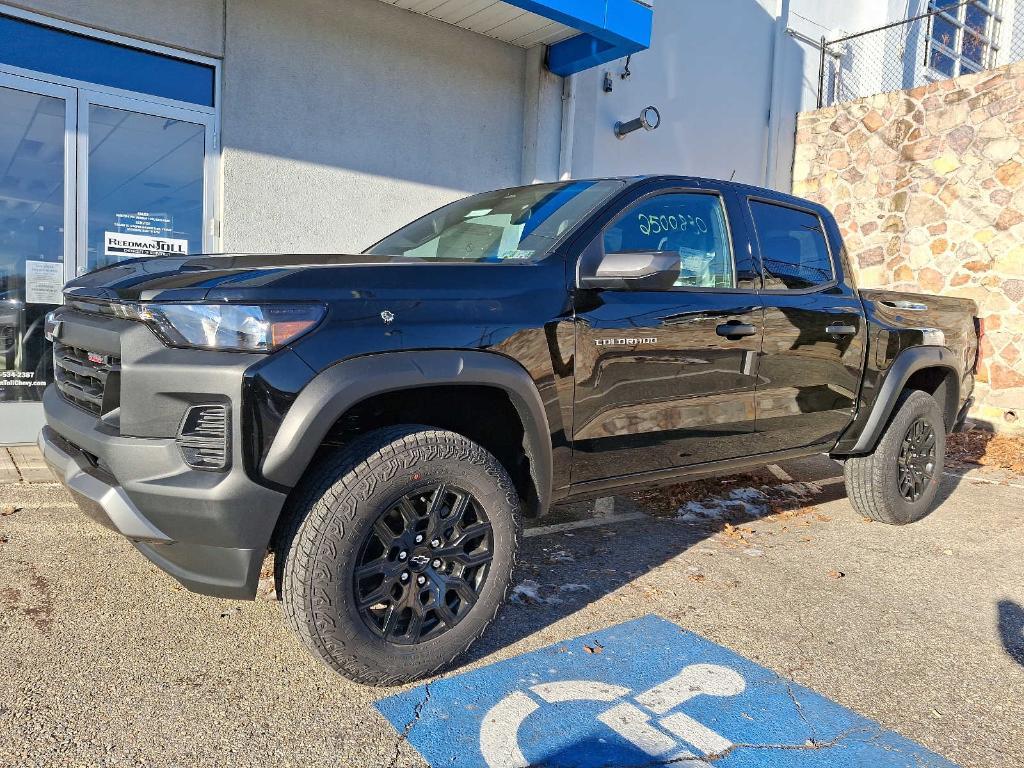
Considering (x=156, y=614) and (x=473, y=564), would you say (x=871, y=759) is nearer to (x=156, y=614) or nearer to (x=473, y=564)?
(x=473, y=564)

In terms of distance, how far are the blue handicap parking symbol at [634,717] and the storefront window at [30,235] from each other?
4.69 m

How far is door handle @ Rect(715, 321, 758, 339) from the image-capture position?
11.2 ft

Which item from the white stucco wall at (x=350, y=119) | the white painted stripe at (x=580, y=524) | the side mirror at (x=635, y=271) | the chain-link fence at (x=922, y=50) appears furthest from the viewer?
the chain-link fence at (x=922, y=50)

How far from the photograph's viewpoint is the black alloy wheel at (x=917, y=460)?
184 inches

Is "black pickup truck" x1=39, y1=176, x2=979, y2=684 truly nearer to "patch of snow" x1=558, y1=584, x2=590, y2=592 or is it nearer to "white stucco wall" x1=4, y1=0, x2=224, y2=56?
"patch of snow" x1=558, y1=584, x2=590, y2=592

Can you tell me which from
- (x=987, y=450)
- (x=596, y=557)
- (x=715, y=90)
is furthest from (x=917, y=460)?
(x=715, y=90)

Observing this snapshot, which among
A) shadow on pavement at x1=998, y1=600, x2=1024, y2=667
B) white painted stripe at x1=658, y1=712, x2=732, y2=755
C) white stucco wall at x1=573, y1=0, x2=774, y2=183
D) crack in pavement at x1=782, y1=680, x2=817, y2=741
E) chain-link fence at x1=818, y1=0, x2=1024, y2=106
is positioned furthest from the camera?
chain-link fence at x1=818, y1=0, x2=1024, y2=106

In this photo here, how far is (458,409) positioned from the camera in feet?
9.36

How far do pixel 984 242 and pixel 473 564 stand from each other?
827 centimetres

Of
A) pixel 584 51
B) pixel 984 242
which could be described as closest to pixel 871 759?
pixel 584 51

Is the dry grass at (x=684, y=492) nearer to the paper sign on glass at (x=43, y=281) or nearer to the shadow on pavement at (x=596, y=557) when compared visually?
the shadow on pavement at (x=596, y=557)

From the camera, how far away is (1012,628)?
128 inches

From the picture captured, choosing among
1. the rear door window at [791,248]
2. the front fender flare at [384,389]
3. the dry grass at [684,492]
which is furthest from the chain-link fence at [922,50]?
the front fender flare at [384,389]

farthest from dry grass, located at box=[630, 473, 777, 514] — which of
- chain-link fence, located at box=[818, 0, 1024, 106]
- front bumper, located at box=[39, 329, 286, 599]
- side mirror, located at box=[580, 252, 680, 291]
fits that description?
chain-link fence, located at box=[818, 0, 1024, 106]
